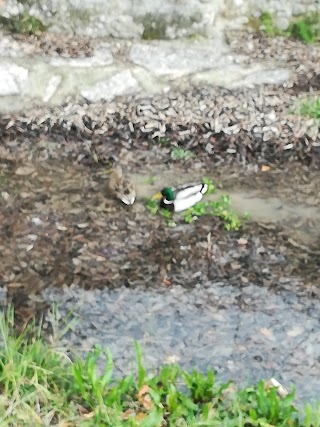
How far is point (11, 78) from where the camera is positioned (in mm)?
4723

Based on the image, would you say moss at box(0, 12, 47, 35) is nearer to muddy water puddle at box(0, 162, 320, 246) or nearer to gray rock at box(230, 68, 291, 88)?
muddy water puddle at box(0, 162, 320, 246)

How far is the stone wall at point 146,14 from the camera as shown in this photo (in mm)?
4922

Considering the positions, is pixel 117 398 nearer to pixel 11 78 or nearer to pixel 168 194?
pixel 168 194

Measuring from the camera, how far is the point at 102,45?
499cm

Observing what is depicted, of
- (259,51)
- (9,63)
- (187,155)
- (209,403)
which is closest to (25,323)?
(209,403)

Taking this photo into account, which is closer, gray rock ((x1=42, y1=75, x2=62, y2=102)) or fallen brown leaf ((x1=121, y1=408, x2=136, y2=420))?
fallen brown leaf ((x1=121, y1=408, x2=136, y2=420))

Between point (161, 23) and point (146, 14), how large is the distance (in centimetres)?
15

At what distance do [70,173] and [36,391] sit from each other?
2.09 metres

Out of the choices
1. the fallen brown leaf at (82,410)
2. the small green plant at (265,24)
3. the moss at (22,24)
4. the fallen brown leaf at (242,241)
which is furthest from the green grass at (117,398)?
the small green plant at (265,24)

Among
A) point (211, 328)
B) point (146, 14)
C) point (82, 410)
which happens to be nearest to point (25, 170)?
point (146, 14)

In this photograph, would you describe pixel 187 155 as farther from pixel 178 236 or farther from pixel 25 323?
pixel 25 323

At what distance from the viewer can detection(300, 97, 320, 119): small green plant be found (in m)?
4.70

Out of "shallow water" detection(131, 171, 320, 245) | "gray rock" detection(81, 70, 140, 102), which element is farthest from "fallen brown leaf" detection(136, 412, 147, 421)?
"gray rock" detection(81, 70, 140, 102)

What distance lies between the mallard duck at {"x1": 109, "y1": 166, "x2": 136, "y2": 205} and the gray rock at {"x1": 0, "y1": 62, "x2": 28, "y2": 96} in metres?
1.31
